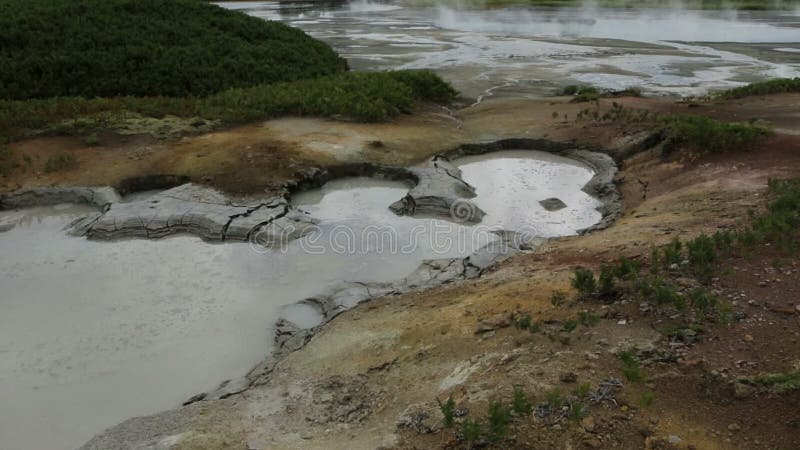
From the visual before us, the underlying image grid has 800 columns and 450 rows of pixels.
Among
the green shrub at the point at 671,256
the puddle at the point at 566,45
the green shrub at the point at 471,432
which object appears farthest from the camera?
the puddle at the point at 566,45

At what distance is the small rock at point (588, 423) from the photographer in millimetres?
5117

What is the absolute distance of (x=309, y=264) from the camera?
33.2 feet

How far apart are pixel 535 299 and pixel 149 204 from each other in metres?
8.06

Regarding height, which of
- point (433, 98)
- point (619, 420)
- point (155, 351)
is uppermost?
point (433, 98)

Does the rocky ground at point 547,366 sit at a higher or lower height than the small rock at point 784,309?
lower

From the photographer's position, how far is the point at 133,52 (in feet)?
68.6

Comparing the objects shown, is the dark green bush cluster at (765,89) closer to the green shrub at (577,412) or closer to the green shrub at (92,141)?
the green shrub at (577,412)

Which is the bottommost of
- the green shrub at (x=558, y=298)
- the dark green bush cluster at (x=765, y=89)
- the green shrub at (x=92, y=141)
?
the green shrub at (x=558, y=298)

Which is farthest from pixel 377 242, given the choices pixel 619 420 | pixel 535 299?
pixel 619 420

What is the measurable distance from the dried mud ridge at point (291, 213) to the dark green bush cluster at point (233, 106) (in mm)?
3985

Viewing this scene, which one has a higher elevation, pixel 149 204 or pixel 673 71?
pixel 673 71

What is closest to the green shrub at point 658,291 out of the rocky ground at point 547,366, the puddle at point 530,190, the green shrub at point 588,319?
the rocky ground at point 547,366

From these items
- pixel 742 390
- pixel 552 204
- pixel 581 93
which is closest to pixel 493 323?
pixel 742 390

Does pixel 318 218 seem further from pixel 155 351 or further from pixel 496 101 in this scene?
pixel 496 101
